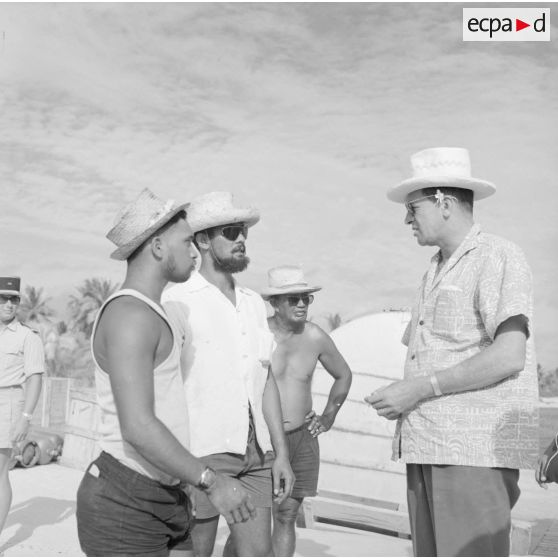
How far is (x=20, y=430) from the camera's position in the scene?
A: 5984mm

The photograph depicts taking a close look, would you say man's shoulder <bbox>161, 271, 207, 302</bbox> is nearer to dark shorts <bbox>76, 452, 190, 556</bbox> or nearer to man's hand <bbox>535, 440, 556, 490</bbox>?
dark shorts <bbox>76, 452, 190, 556</bbox>

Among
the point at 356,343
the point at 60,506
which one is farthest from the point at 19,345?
the point at 356,343

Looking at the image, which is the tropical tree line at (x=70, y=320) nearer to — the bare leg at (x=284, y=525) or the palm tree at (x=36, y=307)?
the palm tree at (x=36, y=307)

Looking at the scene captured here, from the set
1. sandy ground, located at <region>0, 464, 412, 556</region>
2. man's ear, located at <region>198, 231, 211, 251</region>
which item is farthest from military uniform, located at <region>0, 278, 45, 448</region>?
man's ear, located at <region>198, 231, 211, 251</region>

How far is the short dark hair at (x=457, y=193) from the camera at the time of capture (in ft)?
11.0

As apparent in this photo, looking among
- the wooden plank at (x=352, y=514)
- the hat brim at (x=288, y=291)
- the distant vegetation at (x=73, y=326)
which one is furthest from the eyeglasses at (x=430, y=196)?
the distant vegetation at (x=73, y=326)

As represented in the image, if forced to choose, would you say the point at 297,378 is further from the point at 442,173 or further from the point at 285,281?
the point at 442,173

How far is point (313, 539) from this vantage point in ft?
23.8

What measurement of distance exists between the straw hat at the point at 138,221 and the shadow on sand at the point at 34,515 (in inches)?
178

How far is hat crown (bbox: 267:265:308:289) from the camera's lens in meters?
6.14

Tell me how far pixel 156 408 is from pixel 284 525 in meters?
2.98

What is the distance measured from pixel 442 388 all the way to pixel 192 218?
1.64 m

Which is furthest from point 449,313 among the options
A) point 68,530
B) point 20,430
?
point 68,530

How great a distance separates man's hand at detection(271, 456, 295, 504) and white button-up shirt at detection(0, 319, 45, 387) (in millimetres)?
2918
